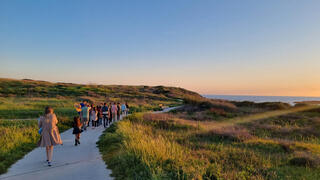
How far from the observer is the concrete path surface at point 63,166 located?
18.8ft

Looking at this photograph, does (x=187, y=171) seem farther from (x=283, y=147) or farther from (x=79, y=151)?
(x=283, y=147)

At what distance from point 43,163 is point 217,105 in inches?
1170

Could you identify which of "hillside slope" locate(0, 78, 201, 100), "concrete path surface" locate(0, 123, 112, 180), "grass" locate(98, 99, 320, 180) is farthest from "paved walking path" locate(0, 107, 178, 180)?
"hillside slope" locate(0, 78, 201, 100)

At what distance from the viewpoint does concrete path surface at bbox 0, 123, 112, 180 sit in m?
5.74

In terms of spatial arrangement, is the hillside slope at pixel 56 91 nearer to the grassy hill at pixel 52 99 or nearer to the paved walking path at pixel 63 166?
the grassy hill at pixel 52 99

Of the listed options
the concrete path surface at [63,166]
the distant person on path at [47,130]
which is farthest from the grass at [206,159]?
the distant person on path at [47,130]

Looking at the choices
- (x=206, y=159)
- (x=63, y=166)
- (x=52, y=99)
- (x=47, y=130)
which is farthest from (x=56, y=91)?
(x=206, y=159)

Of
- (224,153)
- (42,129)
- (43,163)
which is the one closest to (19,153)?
(43,163)

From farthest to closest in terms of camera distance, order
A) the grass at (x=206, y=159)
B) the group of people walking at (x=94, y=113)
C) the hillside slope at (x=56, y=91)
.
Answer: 1. the hillside slope at (x=56, y=91)
2. the group of people walking at (x=94, y=113)
3. the grass at (x=206, y=159)

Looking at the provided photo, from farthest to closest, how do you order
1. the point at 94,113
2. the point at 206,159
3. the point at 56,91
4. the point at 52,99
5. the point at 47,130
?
the point at 56,91
the point at 52,99
the point at 94,113
the point at 206,159
the point at 47,130

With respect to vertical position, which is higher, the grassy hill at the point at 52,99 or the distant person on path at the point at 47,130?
the distant person on path at the point at 47,130

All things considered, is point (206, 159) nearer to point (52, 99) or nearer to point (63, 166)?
point (63, 166)

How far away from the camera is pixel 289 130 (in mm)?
16906

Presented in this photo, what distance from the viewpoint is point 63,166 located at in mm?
6586
